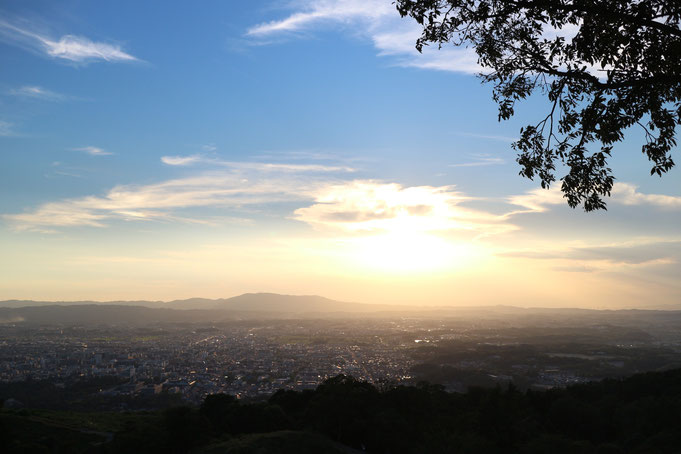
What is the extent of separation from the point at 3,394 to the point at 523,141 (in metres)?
95.3

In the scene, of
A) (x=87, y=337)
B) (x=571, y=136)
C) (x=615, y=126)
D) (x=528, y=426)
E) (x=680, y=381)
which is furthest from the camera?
(x=87, y=337)

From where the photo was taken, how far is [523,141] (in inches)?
500

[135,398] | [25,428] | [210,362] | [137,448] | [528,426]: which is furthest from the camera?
[210,362]

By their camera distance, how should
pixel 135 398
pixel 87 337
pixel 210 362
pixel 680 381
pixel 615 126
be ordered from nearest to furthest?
1. pixel 615 126
2. pixel 680 381
3. pixel 135 398
4. pixel 210 362
5. pixel 87 337

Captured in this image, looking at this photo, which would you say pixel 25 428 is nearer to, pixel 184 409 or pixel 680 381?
pixel 184 409

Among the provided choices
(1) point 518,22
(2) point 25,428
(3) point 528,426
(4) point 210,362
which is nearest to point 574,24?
(1) point 518,22

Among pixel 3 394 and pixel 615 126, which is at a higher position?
pixel 615 126

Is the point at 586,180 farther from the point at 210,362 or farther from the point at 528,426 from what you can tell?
the point at 210,362

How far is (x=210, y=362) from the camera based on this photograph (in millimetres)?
109500

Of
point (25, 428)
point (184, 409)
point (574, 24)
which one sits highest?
point (574, 24)

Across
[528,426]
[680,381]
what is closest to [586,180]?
[528,426]

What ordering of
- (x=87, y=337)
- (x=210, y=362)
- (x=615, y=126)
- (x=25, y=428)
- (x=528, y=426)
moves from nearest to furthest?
1. (x=615, y=126)
2. (x=528, y=426)
3. (x=25, y=428)
4. (x=210, y=362)
5. (x=87, y=337)

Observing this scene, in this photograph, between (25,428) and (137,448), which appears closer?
(137,448)

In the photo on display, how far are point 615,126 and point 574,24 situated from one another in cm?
307
